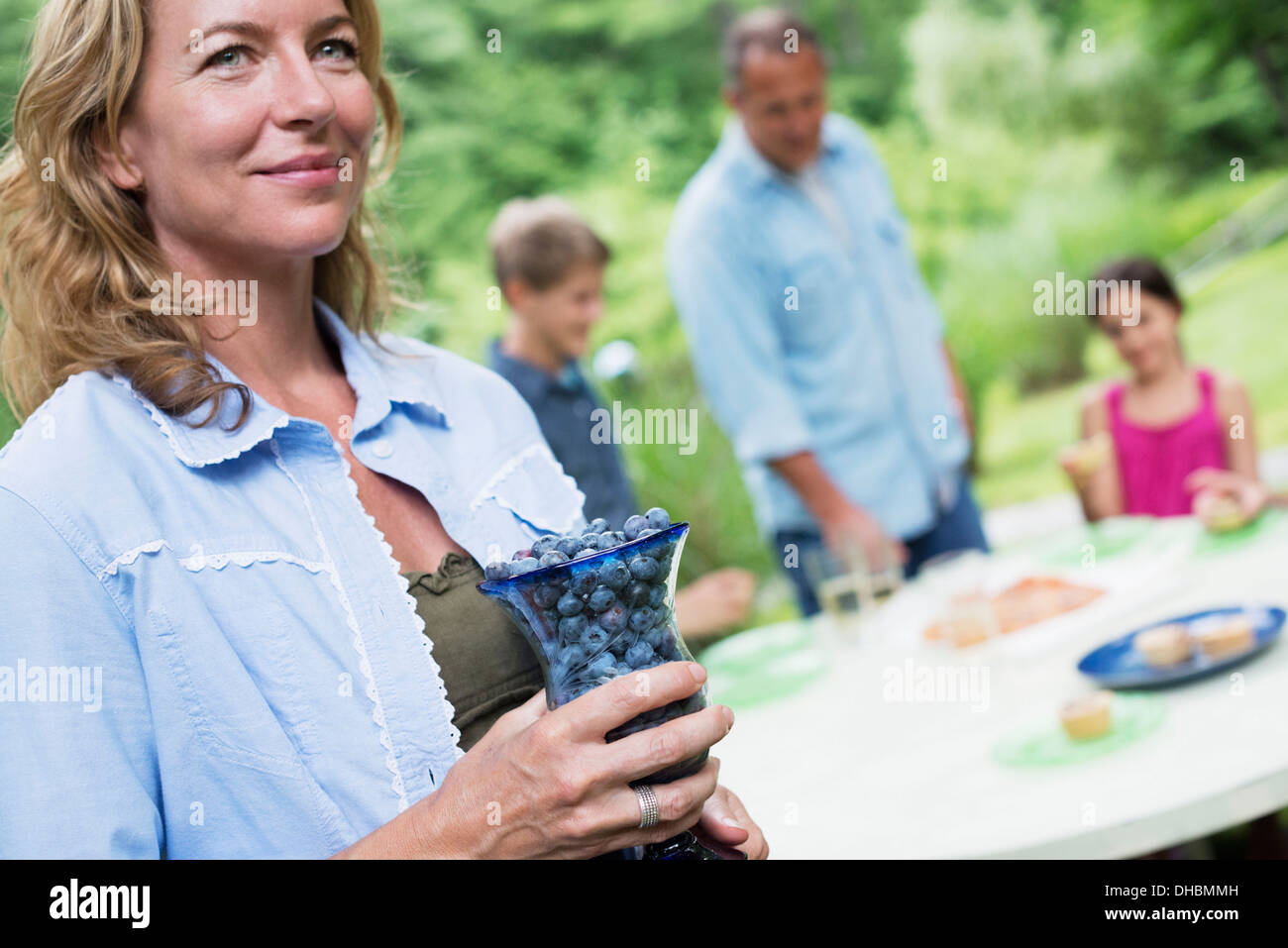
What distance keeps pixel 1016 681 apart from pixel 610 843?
4.21 feet

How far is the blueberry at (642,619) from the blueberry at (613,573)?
0.04 m

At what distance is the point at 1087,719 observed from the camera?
5.96ft

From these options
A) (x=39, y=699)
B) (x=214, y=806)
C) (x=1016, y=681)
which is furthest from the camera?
(x=1016, y=681)

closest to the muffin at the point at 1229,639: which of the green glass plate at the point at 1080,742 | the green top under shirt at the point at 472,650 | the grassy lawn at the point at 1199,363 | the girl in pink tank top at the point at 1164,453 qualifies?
the green glass plate at the point at 1080,742

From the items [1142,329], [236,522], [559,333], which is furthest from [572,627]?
[1142,329]

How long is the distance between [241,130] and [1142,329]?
9.04ft

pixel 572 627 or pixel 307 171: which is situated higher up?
pixel 307 171

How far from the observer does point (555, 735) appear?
982mm

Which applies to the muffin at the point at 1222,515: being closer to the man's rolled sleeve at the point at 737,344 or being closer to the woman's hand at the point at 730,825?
the man's rolled sleeve at the point at 737,344

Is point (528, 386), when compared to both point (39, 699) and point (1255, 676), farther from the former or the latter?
point (39, 699)

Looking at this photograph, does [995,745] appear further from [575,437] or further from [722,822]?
[575,437]

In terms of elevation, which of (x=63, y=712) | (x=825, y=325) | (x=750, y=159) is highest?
(x=750, y=159)
